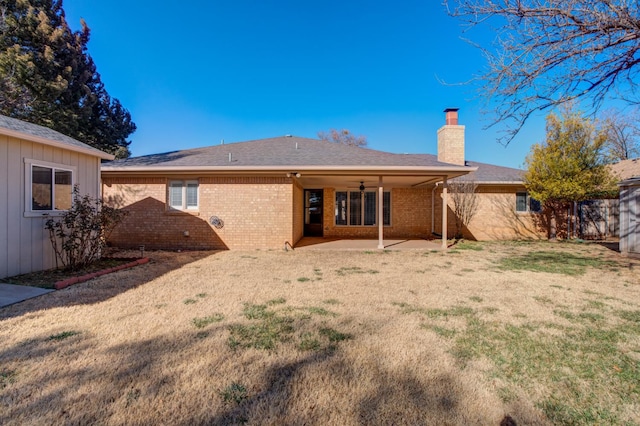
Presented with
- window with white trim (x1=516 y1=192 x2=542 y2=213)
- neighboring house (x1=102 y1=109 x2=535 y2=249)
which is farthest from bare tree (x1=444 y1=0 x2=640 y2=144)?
window with white trim (x1=516 y1=192 x2=542 y2=213)

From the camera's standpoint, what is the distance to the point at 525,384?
2.42 metres

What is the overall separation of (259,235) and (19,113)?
1532 centimetres

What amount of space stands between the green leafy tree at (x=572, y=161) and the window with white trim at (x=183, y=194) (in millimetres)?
13070

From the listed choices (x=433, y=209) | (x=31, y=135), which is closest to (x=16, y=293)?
(x=31, y=135)

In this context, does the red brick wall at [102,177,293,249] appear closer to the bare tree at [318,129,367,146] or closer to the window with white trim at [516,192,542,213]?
the window with white trim at [516,192,542,213]

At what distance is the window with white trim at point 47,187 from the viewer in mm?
5918

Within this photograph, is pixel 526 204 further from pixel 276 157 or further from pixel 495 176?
pixel 276 157

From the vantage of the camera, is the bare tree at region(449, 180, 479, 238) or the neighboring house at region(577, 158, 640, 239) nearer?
the bare tree at region(449, 180, 479, 238)

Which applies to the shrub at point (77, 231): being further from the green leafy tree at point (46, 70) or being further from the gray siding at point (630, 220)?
the gray siding at point (630, 220)

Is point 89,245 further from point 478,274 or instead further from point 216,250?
point 478,274

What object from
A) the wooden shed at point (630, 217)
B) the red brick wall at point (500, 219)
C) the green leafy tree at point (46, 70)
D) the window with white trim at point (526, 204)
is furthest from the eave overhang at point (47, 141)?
the window with white trim at point (526, 204)

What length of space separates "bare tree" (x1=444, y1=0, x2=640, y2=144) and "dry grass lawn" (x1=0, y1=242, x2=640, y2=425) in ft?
10.8

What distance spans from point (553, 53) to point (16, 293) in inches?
354

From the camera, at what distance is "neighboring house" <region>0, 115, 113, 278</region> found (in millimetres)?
5480
